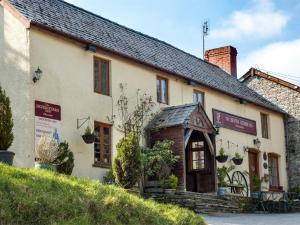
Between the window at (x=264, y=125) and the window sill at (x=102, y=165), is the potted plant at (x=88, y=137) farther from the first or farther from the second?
the window at (x=264, y=125)

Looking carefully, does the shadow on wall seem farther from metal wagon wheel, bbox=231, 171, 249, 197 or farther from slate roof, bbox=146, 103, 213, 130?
metal wagon wheel, bbox=231, 171, 249, 197

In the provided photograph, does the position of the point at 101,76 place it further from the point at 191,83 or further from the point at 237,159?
the point at 237,159

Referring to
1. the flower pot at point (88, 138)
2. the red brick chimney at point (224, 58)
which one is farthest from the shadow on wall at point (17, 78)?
the red brick chimney at point (224, 58)

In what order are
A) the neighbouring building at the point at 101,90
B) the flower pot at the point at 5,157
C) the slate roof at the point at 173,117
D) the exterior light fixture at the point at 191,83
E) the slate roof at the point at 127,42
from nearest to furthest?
the flower pot at the point at 5,157 < the neighbouring building at the point at 101,90 < the slate roof at the point at 127,42 < the slate roof at the point at 173,117 < the exterior light fixture at the point at 191,83

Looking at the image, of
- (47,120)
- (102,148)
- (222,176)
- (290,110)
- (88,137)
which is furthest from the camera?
(290,110)

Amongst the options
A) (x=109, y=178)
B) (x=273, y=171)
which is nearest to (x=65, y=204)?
(x=109, y=178)

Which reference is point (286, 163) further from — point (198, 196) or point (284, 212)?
point (198, 196)

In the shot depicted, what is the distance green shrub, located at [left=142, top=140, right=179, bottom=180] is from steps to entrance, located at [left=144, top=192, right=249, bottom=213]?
32.3 inches

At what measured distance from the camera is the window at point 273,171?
100ft

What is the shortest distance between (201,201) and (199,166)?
146 inches

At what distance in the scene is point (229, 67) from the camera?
33906 millimetres

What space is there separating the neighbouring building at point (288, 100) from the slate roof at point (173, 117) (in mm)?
10732

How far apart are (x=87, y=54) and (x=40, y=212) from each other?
35.4 ft

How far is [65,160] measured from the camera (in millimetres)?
18406
